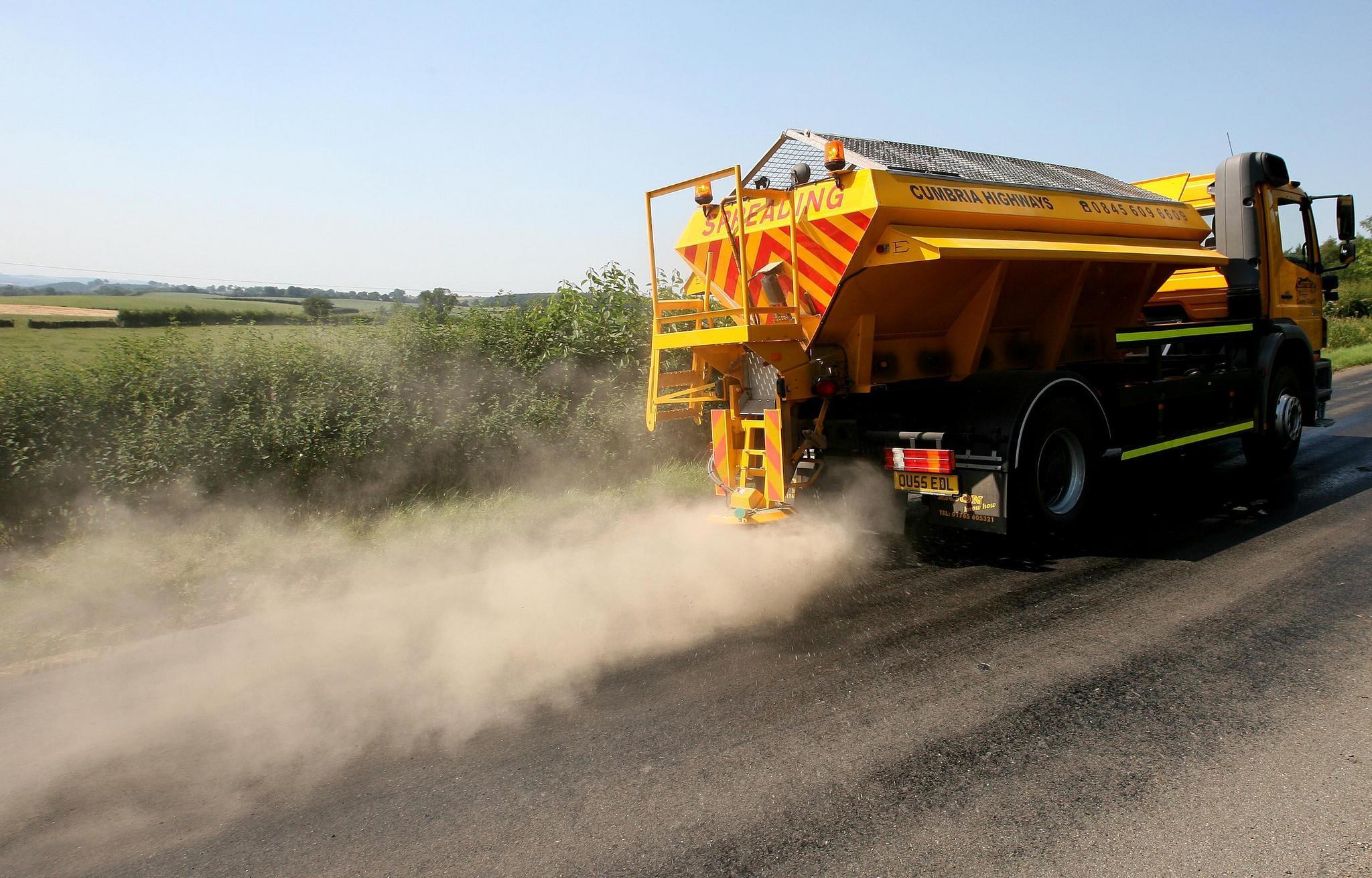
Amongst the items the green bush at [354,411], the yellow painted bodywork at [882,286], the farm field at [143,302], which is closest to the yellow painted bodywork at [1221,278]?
the yellow painted bodywork at [882,286]

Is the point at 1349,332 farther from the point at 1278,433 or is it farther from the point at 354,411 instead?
the point at 354,411

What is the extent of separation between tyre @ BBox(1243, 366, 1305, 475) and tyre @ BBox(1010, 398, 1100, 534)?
2743 millimetres

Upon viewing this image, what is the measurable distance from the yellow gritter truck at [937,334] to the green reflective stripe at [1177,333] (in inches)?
1.0

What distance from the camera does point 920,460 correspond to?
5719mm

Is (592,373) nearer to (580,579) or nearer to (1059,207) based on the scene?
(580,579)

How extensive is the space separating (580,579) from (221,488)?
11.2 feet

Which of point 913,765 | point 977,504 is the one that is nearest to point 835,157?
point 977,504

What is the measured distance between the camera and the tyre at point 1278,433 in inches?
324

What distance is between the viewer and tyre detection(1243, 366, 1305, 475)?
27.0ft

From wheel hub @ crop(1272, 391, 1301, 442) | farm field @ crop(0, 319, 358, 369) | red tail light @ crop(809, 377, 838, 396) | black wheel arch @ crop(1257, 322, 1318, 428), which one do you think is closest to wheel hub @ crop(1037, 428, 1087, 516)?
red tail light @ crop(809, 377, 838, 396)

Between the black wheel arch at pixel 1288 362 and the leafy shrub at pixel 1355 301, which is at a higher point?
the leafy shrub at pixel 1355 301

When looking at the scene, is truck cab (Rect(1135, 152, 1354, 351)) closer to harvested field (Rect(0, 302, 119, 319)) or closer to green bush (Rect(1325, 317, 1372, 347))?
harvested field (Rect(0, 302, 119, 319))

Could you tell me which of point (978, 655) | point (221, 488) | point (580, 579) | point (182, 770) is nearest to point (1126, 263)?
point (978, 655)

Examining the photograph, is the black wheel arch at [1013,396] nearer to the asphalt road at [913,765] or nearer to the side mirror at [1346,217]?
the asphalt road at [913,765]
